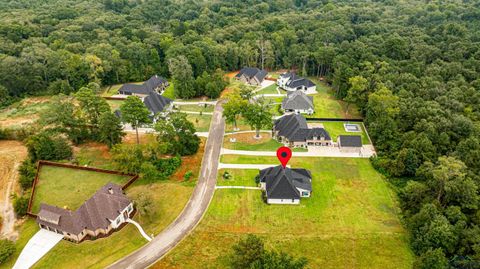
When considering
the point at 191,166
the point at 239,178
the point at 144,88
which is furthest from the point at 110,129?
the point at 144,88

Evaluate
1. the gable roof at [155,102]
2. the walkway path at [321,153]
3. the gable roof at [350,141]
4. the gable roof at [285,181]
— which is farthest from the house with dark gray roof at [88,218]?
the gable roof at [350,141]

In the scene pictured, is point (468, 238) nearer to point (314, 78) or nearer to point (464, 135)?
point (464, 135)

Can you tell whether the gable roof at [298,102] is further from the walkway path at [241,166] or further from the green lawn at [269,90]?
the walkway path at [241,166]

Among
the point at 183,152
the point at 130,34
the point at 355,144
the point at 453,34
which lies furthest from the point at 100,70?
the point at 453,34

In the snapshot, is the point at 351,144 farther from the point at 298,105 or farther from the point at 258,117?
the point at 298,105

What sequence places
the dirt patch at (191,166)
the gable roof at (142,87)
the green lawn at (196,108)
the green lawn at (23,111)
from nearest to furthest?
the dirt patch at (191,166), the green lawn at (23,111), the green lawn at (196,108), the gable roof at (142,87)

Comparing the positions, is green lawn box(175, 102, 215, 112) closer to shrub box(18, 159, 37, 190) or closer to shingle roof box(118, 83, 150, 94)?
shingle roof box(118, 83, 150, 94)

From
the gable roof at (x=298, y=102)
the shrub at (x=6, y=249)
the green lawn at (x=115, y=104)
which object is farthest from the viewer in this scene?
the green lawn at (x=115, y=104)
